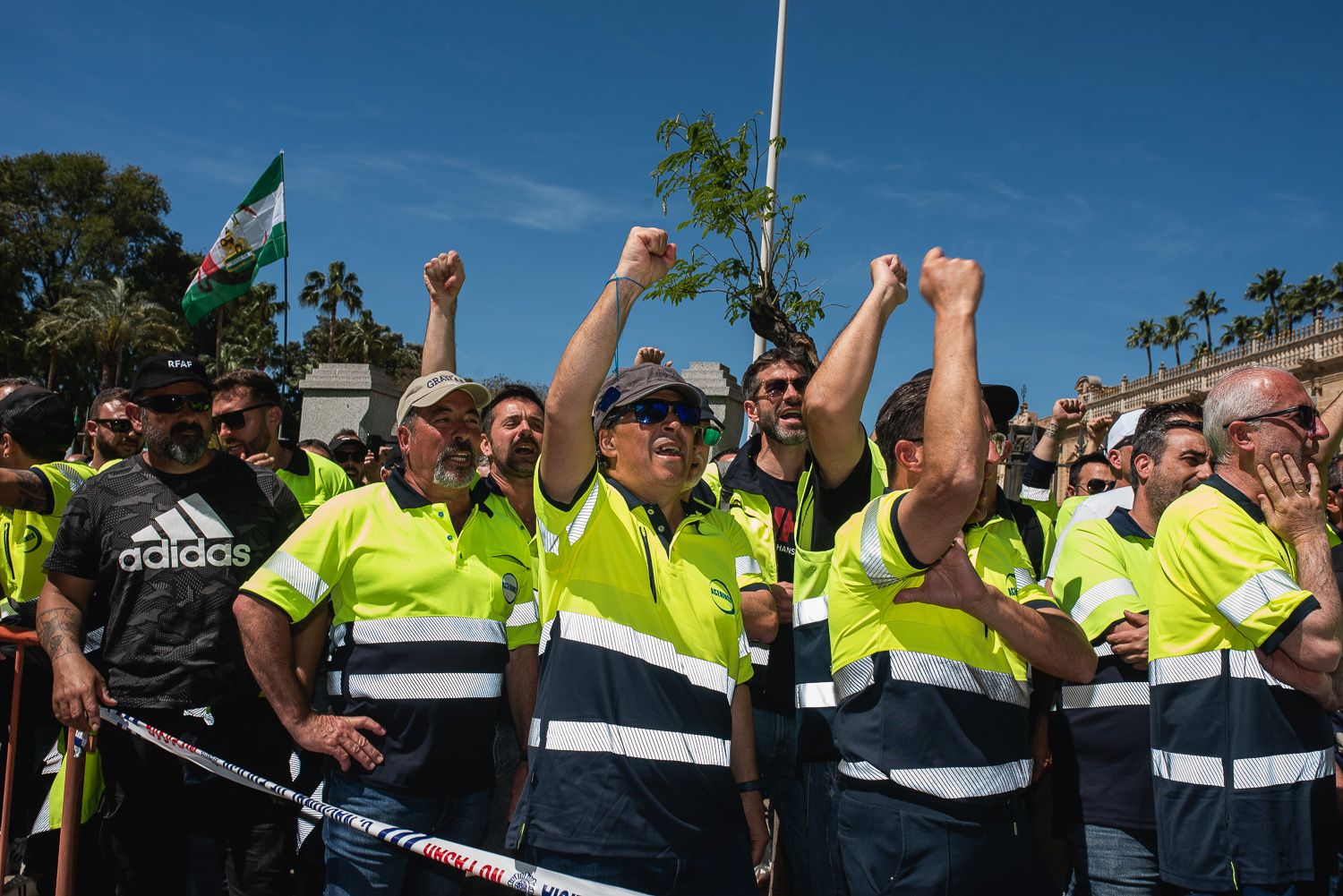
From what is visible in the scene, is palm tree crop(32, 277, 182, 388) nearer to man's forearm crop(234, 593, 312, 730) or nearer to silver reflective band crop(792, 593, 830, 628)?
man's forearm crop(234, 593, 312, 730)

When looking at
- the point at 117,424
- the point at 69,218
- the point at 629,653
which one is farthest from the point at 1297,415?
the point at 69,218

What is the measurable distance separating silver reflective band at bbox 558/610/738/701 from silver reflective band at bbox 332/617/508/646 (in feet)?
2.77

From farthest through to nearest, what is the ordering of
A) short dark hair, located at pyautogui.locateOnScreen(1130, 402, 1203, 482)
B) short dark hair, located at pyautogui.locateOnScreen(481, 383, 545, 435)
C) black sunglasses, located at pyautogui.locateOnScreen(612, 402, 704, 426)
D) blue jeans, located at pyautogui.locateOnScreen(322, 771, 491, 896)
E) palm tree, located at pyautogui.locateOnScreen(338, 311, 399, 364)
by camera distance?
palm tree, located at pyautogui.locateOnScreen(338, 311, 399, 364)
short dark hair, located at pyautogui.locateOnScreen(481, 383, 545, 435)
short dark hair, located at pyautogui.locateOnScreen(1130, 402, 1203, 482)
blue jeans, located at pyautogui.locateOnScreen(322, 771, 491, 896)
black sunglasses, located at pyautogui.locateOnScreen(612, 402, 704, 426)

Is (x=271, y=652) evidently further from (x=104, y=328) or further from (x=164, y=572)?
(x=104, y=328)

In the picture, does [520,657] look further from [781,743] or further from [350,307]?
[350,307]

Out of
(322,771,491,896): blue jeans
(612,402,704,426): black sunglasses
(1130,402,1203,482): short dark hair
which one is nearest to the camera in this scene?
(612,402,704,426): black sunglasses

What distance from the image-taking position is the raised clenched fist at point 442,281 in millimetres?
4441

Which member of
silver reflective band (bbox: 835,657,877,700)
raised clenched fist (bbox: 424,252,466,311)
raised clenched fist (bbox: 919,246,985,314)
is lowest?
silver reflective band (bbox: 835,657,877,700)

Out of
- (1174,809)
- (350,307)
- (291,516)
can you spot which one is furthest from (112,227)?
(1174,809)

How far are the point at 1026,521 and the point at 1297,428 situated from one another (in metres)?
1.57

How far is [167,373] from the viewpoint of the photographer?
3.96 meters

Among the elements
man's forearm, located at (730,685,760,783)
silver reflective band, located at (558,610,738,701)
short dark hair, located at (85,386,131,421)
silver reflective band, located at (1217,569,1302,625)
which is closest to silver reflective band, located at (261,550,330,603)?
silver reflective band, located at (558,610,738,701)

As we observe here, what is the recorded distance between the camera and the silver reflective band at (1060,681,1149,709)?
3221 mm

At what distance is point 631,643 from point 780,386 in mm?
1994
